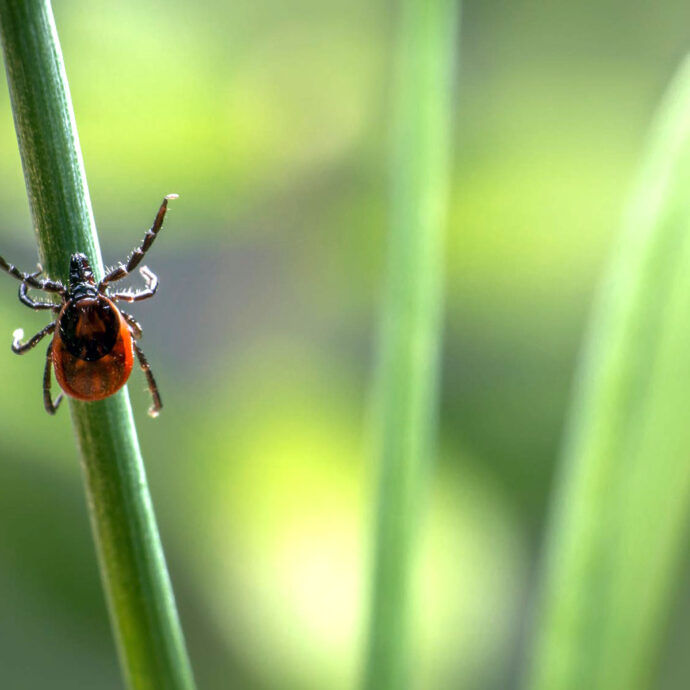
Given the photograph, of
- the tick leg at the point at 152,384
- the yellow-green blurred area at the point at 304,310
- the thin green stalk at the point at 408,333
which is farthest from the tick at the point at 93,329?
the yellow-green blurred area at the point at 304,310

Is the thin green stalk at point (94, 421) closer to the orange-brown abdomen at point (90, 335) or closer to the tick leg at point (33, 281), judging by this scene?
the tick leg at point (33, 281)

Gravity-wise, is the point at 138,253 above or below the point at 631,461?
above

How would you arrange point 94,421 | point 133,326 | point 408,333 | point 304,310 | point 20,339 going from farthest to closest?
point 304,310 → point 133,326 → point 20,339 → point 408,333 → point 94,421

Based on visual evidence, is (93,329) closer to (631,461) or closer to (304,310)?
(631,461)

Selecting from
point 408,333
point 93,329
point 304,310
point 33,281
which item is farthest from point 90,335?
point 304,310

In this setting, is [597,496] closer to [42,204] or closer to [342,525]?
[42,204]

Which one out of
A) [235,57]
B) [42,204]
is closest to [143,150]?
[235,57]
